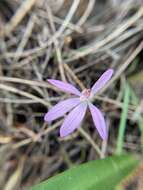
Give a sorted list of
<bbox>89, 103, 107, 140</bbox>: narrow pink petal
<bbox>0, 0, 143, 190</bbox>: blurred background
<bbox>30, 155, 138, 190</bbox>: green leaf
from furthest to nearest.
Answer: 1. <bbox>0, 0, 143, 190</bbox>: blurred background
2. <bbox>30, 155, 138, 190</bbox>: green leaf
3. <bbox>89, 103, 107, 140</bbox>: narrow pink petal

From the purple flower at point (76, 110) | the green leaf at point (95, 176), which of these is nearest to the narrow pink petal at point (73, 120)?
the purple flower at point (76, 110)

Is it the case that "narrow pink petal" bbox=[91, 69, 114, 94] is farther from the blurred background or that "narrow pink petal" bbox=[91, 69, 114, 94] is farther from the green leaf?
the blurred background

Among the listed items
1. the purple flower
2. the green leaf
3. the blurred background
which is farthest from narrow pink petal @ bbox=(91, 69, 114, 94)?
the blurred background

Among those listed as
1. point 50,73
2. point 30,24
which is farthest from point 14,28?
point 50,73

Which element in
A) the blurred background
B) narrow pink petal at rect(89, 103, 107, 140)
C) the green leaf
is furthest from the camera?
the blurred background

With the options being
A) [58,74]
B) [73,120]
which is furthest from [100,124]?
[58,74]
